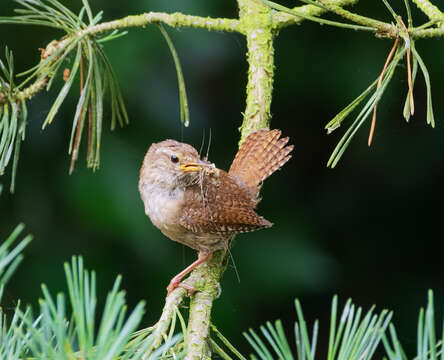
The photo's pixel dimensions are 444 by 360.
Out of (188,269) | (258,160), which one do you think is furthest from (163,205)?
(258,160)

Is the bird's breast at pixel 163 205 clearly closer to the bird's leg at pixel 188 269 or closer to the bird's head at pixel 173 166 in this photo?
the bird's head at pixel 173 166

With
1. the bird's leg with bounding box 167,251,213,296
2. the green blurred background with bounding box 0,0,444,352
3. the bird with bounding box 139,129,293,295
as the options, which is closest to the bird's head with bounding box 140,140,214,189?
the bird with bounding box 139,129,293,295

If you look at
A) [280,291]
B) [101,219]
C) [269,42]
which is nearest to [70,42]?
[269,42]

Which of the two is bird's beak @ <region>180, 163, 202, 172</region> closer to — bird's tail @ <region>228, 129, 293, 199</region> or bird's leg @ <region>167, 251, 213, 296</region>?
bird's tail @ <region>228, 129, 293, 199</region>

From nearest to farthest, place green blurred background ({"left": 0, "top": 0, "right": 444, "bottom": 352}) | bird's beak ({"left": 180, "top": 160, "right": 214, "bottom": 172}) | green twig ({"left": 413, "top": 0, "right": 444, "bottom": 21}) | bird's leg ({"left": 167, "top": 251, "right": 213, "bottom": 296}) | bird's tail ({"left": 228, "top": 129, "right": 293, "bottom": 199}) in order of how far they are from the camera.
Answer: green twig ({"left": 413, "top": 0, "right": 444, "bottom": 21}), bird's leg ({"left": 167, "top": 251, "right": 213, "bottom": 296}), bird's beak ({"left": 180, "top": 160, "right": 214, "bottom": 172}), bird's tail ({"left": 228, "top": 129, "right": 293, "bottom": 199}), green blurred background ({"left": 0, "top": 0, "right": 444, "bottom": 352})

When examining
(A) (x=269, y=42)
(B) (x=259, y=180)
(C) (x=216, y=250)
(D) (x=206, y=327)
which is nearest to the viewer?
(D) (x=206, y=327)

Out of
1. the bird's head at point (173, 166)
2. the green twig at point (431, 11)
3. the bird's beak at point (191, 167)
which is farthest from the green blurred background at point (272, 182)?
the green twig at point (431, 11)

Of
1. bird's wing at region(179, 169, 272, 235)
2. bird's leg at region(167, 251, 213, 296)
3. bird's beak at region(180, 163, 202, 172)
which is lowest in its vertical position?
bird's leg at region(167, 251, 213, 296)

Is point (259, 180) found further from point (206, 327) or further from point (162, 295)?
point (206, 327)
